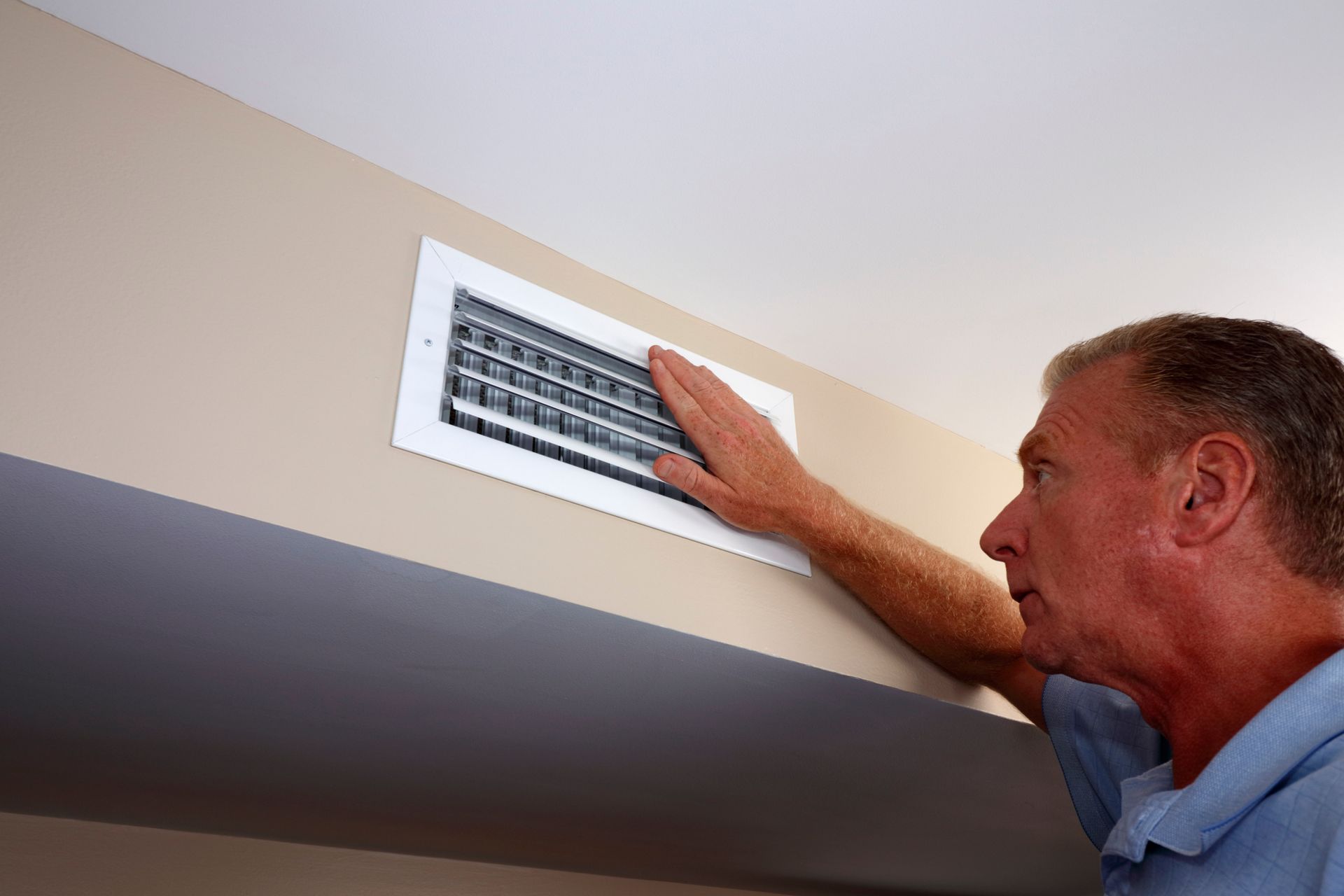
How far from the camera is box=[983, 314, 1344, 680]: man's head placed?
112cm

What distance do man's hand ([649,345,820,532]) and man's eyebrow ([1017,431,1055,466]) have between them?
0.28 meters

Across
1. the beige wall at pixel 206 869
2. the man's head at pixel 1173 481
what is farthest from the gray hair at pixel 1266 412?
the beige wall at pixel 206 869

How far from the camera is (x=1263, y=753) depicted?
95 cm

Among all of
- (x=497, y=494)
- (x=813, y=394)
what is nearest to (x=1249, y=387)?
(x=813, y=394)

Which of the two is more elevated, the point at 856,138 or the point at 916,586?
the point at 856,138

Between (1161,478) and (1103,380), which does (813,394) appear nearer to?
(1103,380)

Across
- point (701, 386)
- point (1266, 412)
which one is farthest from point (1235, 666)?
point (701, 386)

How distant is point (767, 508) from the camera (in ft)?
4.52

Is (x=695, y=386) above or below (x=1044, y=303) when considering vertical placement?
below

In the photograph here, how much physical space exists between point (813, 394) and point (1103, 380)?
511 mm

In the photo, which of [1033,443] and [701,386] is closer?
[1033,443]

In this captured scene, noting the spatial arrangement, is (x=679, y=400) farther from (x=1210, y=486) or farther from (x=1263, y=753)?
(x=1263, y=753)

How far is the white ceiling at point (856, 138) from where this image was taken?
118cm

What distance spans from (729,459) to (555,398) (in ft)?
0.81
